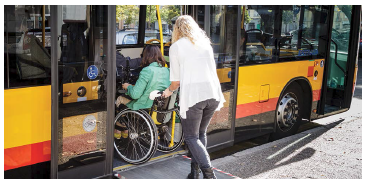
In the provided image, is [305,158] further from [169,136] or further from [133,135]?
[133,135]

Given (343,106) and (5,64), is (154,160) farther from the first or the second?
(343,106)

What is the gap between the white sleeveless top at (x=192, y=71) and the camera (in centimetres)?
410

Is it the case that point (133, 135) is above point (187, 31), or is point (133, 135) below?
below

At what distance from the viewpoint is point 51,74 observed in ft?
12.7

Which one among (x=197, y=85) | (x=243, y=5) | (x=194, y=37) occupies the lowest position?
(x=197, y=85)

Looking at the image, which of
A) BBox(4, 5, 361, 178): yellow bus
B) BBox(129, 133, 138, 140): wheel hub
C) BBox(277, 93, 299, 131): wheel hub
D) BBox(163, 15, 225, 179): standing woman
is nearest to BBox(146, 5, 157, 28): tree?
BBox(4, 5, 361, 178): yellow bus

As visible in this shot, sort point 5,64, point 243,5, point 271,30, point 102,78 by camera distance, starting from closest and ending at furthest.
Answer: point 5,64 < point 102,78 < point 243,5 < point 271,30

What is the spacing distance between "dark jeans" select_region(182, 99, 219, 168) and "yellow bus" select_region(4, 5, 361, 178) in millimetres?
738

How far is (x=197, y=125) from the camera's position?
13.9ft

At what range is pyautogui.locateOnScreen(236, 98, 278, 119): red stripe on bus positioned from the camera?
5.82m

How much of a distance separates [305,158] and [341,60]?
8.48ft

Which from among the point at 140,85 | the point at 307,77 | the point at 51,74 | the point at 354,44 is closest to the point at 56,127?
the point at 51,74

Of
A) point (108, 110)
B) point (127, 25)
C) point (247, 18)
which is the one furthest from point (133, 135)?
point (127, 25)

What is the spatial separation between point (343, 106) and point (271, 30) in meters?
2.64
